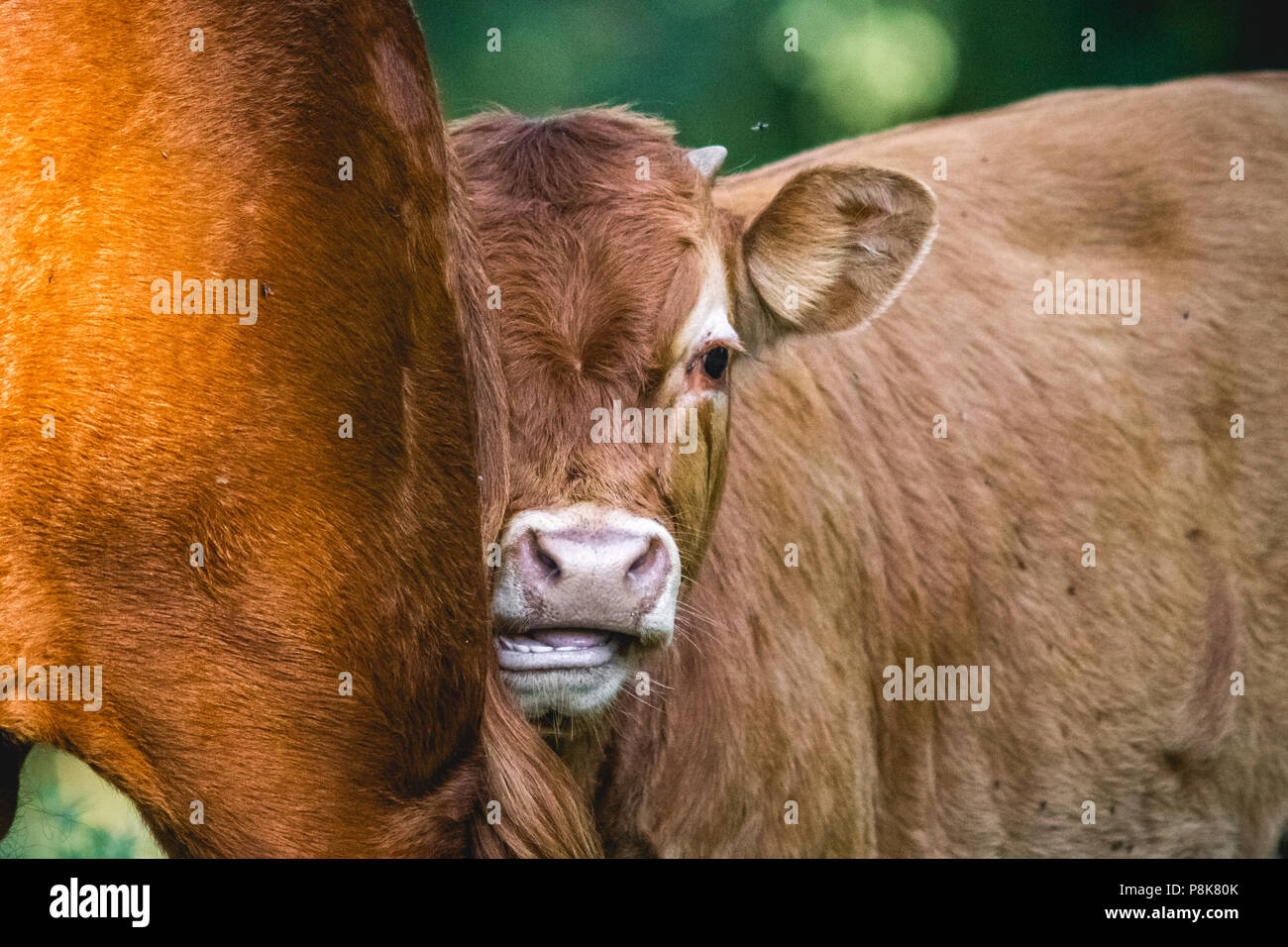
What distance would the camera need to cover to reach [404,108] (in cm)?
172

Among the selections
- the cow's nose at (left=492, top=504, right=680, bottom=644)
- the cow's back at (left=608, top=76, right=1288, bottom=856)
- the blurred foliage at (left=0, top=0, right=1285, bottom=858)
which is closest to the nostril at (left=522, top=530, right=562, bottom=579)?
the cow's nose at (left=492, top=504, right=680, bottom=644)

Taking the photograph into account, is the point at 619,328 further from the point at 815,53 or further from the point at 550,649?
the point at 815,53

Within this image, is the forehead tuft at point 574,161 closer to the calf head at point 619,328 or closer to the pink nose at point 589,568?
the calf head at point 619,328

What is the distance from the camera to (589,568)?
2123 millimetres

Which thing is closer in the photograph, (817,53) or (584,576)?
(584,576)

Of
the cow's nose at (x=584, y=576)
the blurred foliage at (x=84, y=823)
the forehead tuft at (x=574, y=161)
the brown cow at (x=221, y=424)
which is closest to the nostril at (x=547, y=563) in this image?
the cow's nose at (x=584, y=576)

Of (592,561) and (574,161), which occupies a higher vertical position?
(574,161)

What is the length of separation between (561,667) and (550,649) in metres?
0.04

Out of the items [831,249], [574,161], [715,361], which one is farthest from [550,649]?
[831,249]

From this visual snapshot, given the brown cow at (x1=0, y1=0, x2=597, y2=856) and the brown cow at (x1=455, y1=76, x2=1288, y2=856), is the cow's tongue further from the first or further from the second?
the brown cow at (x1=0, y1=0, x2=597, y2=856)

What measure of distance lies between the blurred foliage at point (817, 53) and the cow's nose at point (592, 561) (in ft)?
8.92

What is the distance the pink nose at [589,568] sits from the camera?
6.94ft
